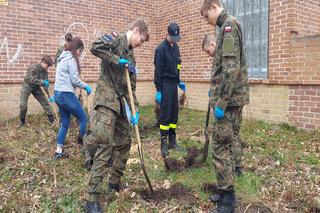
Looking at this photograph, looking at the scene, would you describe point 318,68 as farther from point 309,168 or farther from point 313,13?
point 309,168

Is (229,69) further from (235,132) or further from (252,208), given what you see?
(252,208)

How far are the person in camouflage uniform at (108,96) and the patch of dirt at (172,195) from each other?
633 millimetres

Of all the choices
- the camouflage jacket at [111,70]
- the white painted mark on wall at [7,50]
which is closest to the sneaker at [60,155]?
the camouflage jacket at [111,70]

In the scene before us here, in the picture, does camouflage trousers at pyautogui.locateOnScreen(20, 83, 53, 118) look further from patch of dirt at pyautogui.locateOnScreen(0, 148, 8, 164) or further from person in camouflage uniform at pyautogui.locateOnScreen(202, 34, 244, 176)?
person in camouflage uniform at pyautogui.locateOnScreen(202, 34, 244, 176)

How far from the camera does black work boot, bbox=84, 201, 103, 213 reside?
3.19 metres

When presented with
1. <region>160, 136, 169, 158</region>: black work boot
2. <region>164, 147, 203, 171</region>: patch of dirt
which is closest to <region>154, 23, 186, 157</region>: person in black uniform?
<region>160, 136, 169, 158</region>: black work boot

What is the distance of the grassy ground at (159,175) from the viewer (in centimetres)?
349

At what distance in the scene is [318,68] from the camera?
5.86m

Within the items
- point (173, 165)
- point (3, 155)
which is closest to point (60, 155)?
point (3, 155)

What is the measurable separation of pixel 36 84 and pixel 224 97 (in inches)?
202

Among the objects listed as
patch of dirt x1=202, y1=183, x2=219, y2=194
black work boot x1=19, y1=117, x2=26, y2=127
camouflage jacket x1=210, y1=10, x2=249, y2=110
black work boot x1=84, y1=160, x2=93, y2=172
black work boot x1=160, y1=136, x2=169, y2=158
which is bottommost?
patch of dirt x1=202, y1=183, x2=219, y2=194

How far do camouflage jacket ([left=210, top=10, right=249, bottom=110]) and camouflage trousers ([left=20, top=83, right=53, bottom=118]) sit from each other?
5101 mm

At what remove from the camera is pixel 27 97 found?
22.9ft

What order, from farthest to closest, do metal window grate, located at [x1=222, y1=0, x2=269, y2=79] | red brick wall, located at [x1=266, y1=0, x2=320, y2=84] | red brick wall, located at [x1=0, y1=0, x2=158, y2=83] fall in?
red brick wall, located at [x1=0, y1=0, x2=158, y2=83], metal window grate, located at [x1=222, y1=0, x2=269, y2=79], red brick wall, located at [x1=266, y1=0, x2=320, y2=84]
